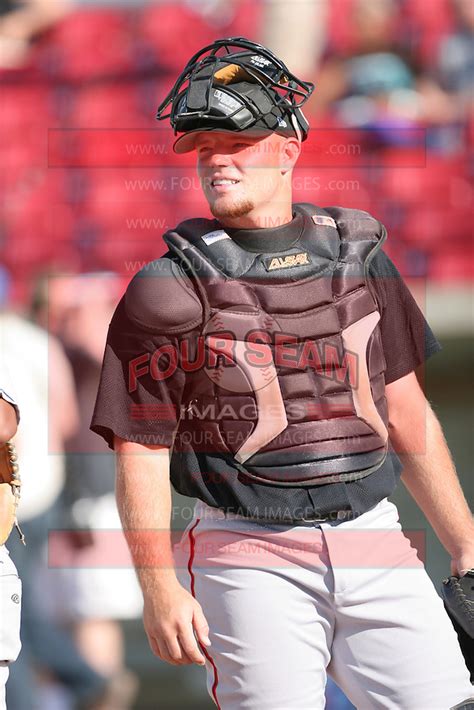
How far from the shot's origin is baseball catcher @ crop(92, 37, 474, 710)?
1956 millimetres

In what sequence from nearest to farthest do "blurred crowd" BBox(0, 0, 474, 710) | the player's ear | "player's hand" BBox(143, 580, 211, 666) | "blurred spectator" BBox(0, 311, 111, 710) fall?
"player's hand" BBox(143, 580, 211, 666)
the player's ear
"blurred spectator" BBox(0, 311, 111, 710)
"blurred crowd" BBox(0, 0, 474, 710)

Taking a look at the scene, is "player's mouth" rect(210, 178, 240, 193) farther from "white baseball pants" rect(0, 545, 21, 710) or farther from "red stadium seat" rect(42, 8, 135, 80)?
"red stadium seat" rect(42, 8, 135, 80)

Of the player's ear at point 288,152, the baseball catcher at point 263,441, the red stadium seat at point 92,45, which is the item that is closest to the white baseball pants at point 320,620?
the baseball catcher at point 263,441

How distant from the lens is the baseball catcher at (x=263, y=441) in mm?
1956

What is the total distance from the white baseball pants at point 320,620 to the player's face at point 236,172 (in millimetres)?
631

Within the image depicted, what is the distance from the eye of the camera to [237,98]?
2004 mm

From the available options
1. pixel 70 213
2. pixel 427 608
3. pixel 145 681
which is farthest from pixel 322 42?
pixel 427 608

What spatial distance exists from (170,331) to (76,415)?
7.06 ft

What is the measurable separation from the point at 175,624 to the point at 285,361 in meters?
0.56

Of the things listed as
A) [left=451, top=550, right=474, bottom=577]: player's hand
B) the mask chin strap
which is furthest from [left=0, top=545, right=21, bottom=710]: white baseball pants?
the mask chin strap

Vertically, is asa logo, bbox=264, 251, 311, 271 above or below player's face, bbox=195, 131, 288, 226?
below

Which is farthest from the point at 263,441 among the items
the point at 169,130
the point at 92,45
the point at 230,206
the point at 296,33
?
the point at 92,45

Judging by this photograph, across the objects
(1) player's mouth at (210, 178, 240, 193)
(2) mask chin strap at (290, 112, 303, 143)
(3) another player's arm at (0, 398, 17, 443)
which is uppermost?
(2) mask chin strap at (290, 112, 303, 143)

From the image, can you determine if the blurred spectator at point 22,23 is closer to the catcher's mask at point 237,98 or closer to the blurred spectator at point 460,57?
the blurred spectator at point 460,57
